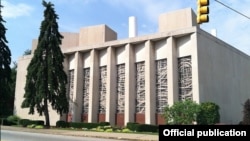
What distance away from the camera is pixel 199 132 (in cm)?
890

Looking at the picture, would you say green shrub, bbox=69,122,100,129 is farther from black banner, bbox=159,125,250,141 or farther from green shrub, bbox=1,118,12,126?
black banner, bbox=159,125,250,141

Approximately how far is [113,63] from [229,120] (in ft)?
49.5

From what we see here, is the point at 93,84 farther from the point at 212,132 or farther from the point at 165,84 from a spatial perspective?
the point at 212,132

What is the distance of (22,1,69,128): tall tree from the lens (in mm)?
35344

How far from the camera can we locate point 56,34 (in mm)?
37094

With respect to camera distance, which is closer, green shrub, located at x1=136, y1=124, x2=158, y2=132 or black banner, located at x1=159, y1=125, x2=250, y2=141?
black banner, located at x1=159, y1=125, x2=250, y2=141

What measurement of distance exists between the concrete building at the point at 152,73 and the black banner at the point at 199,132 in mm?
22838

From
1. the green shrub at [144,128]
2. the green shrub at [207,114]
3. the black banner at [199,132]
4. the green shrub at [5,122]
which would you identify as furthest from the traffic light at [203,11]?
the green shrub at [5,122]

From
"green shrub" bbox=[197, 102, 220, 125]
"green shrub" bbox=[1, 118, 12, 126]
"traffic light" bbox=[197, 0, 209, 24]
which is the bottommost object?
"green shrub" bbox=[1, 118, 12, 126]

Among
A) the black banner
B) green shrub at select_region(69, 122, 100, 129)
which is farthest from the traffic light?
green shrub at select_region(69, 122, 100, 129)

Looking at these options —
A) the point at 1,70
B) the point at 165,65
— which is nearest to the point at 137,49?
the point at 165,65

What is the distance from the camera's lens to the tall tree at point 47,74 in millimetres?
35344

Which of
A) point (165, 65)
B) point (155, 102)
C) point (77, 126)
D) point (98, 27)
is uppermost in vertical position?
point (98, 27)

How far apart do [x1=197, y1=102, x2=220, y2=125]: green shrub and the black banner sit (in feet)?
63.2
